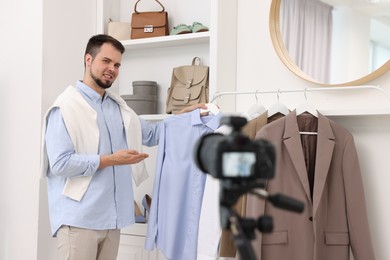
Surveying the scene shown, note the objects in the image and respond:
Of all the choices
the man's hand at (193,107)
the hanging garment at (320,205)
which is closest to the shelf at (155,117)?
the man's hand at (193,107)

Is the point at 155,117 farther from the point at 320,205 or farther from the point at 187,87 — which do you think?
the point at 320,205

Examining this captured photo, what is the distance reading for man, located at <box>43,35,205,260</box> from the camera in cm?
217

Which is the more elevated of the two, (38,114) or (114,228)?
(38,114)

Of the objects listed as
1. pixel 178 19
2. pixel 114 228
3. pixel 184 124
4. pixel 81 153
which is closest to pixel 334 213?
pixel 184 124

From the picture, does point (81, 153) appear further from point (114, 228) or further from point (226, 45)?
point (226, 45)

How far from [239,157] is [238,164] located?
0.04ft

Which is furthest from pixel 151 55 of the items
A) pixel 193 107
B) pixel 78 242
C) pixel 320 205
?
pixel 320 205

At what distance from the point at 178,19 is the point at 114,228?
4.43 ft

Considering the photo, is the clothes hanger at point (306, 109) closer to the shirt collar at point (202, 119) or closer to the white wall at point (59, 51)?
the shirt collar at point (202, 119)

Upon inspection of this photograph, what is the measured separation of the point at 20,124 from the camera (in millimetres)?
2832

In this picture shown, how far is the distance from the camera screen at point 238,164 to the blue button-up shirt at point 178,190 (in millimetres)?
1519

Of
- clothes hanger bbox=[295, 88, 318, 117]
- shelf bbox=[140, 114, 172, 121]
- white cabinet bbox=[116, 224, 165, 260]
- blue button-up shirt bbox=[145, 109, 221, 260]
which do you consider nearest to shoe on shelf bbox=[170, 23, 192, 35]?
shelf bbox=[140, 114, 172, 121]

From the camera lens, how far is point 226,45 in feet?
8.82

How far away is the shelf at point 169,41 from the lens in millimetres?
2771
